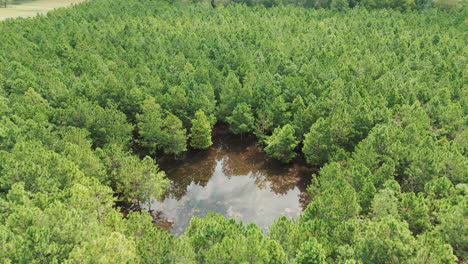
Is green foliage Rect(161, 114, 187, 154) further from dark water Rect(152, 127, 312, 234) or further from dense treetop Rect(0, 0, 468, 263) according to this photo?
dark water Rect(152, 127, 312, 234)

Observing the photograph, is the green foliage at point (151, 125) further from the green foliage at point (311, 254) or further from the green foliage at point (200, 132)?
the green foliage at point (311, 254)

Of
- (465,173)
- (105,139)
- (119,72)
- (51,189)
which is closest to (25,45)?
(119,72)

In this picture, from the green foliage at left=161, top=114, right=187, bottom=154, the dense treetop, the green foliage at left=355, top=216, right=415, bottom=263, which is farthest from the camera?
the green foliage at left=161, top=114, right=187, bottom=154

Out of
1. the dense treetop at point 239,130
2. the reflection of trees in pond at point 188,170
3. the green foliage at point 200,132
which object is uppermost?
the dense treetop at point 239,130

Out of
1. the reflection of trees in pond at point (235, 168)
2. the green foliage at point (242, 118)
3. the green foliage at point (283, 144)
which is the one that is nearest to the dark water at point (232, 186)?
the reflection of trees in pond at point (235, 168)

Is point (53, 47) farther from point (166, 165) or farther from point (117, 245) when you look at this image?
point (117, 245)

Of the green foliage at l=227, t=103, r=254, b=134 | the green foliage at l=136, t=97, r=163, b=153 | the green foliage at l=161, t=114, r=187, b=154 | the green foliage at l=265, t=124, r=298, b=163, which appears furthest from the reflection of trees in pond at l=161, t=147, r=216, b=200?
the green foliage at l=265, t=124, r=298, b=163

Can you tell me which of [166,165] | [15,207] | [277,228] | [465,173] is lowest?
[166,165]
